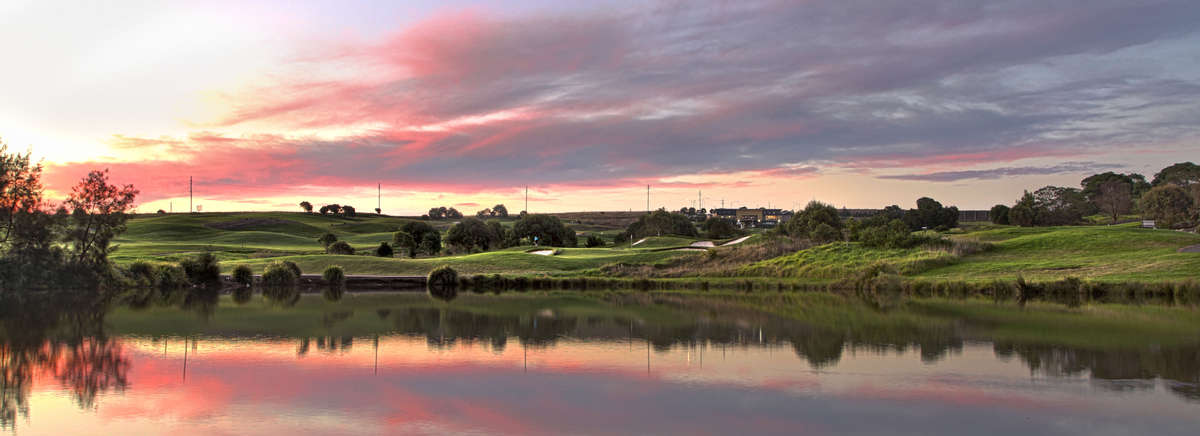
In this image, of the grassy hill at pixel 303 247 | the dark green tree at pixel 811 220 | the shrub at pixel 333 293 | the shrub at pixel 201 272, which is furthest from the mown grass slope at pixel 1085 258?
the shrub at pixel 201 272

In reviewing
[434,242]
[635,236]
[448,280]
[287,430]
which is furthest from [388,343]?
[635,236]

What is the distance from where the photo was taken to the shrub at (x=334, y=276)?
57000 millimetres

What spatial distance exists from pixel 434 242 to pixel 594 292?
126ft

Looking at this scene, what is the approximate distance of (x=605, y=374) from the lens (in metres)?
17.9

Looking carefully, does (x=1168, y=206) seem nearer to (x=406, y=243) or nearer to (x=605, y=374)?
(x=406, y=243)

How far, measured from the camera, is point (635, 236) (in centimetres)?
12281

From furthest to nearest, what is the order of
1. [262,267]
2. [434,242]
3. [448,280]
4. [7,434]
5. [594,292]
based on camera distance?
[434,242]
[262,267]
[448,280]
[594,292]
[7,434]

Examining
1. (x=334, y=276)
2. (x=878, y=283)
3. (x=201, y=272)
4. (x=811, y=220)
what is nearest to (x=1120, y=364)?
(x=878, y=283)

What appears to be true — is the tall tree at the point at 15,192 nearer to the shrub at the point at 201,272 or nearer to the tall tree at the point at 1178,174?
the shrub at the point at 201,272

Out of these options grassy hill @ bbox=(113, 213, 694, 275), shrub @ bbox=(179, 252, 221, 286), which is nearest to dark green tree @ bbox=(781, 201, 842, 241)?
grassy hill @ bbox=(113, 213, 694, 275)

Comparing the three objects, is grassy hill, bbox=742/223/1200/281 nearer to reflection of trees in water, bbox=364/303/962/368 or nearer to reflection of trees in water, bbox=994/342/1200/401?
reflection of trees in water, bbox=364/303/962/368

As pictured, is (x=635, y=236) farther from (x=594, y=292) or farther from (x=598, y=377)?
(x=598, y=377)

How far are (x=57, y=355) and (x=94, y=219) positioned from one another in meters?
37.5

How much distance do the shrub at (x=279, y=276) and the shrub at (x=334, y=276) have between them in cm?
221
